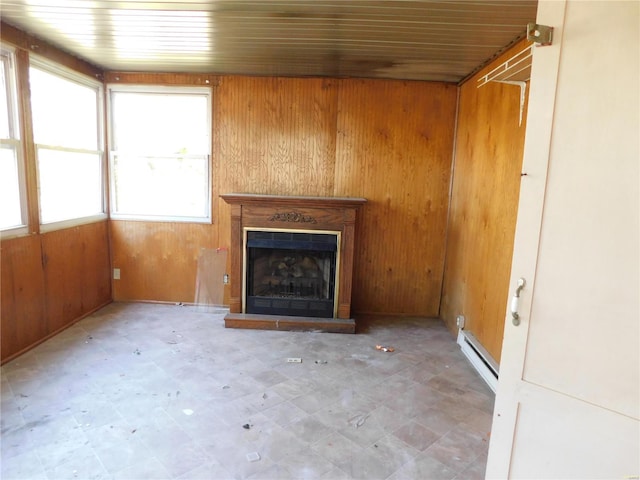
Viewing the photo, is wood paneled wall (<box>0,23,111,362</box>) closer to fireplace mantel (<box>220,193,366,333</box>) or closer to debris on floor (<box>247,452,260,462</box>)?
fireplace mantel (<box>220,193,366,333</box>)

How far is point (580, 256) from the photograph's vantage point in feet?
3.97

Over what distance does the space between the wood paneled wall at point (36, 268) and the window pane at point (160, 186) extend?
19.0 inches

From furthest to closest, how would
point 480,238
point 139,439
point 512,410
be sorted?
point 480,238 < point 139,439 < point 512,410

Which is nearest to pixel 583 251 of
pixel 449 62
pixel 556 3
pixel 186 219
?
pixel 556 3

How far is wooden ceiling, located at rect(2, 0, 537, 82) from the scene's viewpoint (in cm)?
230

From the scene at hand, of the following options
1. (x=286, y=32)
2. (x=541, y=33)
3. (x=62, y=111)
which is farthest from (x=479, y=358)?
(x=62, y=111)

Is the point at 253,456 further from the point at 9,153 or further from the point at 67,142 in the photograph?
the point at 67,142

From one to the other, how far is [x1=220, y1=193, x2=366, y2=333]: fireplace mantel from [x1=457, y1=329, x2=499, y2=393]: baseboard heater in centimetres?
98

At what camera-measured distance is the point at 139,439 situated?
2041 mm

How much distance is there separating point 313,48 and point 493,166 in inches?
66.6

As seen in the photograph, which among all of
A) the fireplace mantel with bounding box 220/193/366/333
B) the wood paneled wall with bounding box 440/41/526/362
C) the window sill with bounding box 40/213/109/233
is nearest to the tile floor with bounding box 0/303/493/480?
the fireplace mantel with bounding box 220/193/366/333

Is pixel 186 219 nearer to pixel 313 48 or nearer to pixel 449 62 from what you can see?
pixel 313 48

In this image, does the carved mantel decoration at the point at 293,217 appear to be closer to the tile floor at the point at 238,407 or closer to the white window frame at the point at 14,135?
the tile floor at the point at 238,407

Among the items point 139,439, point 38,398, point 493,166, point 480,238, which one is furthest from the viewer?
point 480,238
